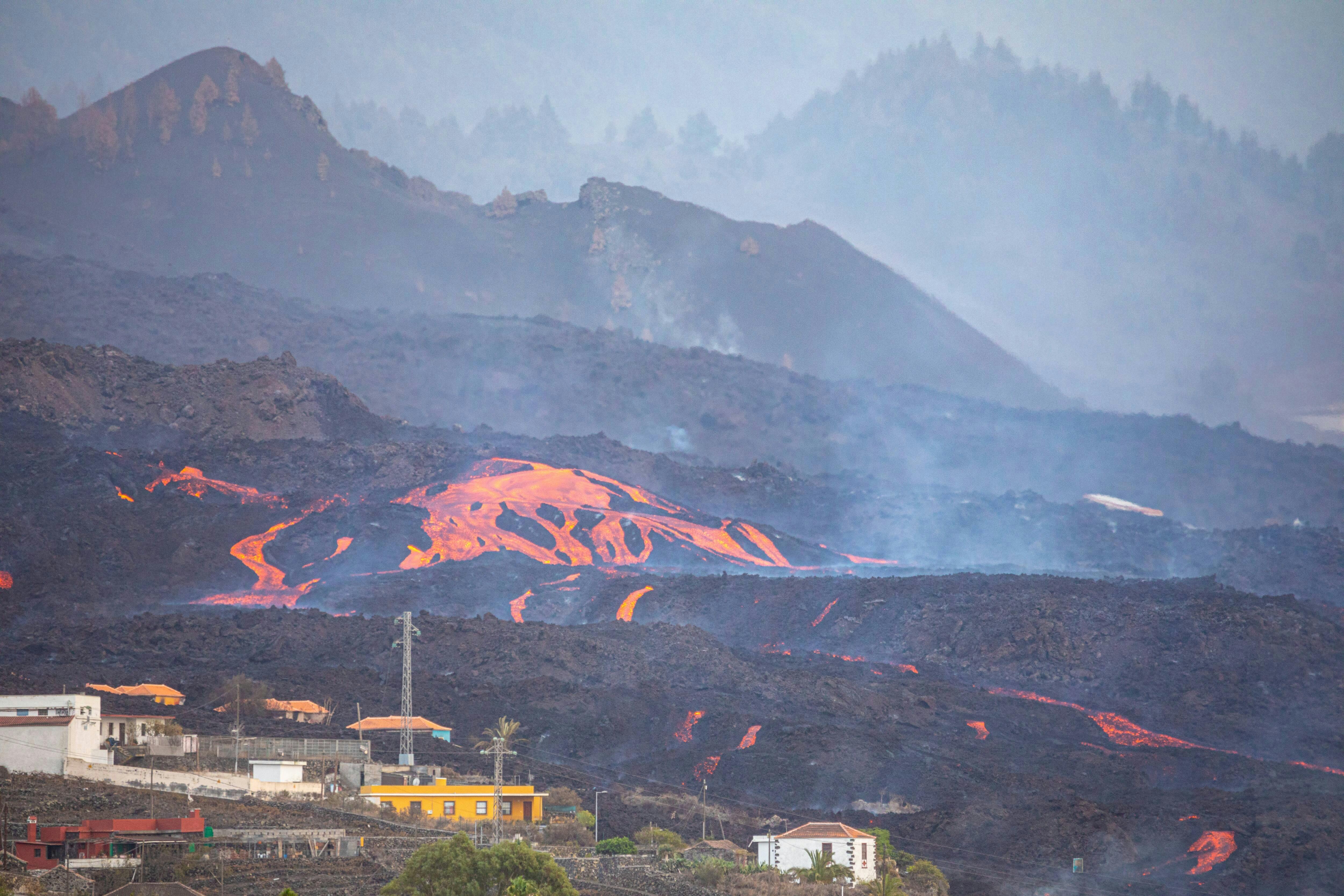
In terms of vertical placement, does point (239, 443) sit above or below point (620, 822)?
above

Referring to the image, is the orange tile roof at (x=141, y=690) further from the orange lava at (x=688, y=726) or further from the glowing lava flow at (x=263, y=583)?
the glowing lava flow at (x=263, y=583)

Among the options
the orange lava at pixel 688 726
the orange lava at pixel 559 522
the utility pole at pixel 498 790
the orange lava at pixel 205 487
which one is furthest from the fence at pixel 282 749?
the orange lava at pixel 205 487

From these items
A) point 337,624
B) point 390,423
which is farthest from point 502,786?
point 390,423

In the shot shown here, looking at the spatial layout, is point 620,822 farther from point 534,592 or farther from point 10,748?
point 534,592

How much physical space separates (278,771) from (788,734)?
29.7 m

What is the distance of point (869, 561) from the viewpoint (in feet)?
502

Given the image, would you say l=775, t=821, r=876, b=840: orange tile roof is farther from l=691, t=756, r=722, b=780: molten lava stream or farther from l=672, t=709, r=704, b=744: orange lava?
l=672, t=709, r=704, b=744: orange lava

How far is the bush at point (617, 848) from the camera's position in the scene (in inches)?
2151

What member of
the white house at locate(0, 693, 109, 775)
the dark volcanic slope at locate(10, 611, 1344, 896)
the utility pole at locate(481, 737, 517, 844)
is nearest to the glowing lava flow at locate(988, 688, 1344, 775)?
the dark volcanic slope at locate(10, 611, 1344, 896)

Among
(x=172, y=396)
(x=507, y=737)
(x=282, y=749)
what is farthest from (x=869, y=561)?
(x=282, y=749)

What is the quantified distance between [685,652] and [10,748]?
49965 millimetres

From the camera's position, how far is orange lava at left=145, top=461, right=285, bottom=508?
432 feet

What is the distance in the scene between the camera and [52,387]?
144000mm

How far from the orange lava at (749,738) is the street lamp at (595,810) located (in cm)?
1065
